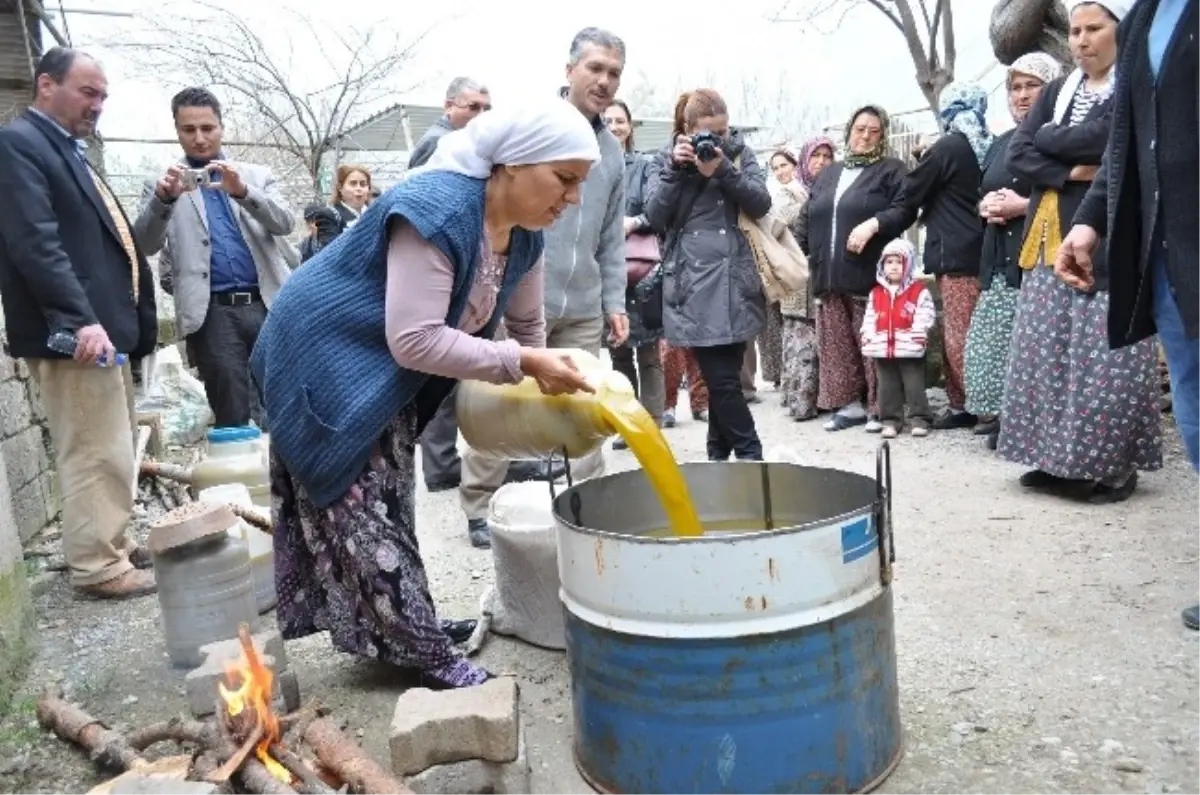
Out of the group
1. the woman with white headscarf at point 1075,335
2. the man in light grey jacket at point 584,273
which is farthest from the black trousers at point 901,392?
the man in light grey jacket at point 584,273

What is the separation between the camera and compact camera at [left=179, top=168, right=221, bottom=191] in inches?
163

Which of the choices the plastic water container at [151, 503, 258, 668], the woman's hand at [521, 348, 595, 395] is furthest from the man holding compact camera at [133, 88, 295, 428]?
the woman's hand at [521, 348, 595, 395]

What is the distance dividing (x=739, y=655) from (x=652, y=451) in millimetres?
500

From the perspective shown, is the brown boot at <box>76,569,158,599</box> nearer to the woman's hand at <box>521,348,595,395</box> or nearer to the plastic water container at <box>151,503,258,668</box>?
the plastic water container at <box>151,503,258,668</box>

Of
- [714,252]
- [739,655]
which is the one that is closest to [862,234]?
[714,252]

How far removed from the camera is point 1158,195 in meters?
2.32

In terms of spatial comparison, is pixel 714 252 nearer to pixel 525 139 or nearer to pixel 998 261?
pixel 998 261

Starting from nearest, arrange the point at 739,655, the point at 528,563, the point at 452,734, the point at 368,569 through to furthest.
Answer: the point at 739,655 → the point at 452,734 → the point at 368,569 → the point at 528,563

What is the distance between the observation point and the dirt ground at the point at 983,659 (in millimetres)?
2336

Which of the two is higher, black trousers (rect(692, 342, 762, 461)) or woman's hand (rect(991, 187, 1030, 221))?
woman's hand (rect(991, 187, 1030, 221))

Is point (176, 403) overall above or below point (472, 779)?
above

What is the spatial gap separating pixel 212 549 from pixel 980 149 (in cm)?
461

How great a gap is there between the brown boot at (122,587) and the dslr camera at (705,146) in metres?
2.88

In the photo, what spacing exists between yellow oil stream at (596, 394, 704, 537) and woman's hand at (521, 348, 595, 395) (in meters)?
0.07
